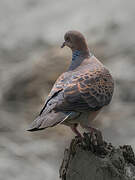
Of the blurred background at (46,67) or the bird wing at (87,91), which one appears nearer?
the bird wing at (87,91)

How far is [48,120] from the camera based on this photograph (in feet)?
22.6

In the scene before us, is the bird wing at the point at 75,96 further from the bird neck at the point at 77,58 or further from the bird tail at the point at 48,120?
the bird neck at the point at 77,58

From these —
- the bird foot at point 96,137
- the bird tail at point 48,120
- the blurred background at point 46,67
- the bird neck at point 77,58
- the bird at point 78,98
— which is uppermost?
the blurred background at point 46,67

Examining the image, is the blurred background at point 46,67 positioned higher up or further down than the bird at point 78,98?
higher up

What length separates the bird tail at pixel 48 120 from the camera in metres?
6.81

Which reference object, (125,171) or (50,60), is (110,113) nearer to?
(50,60)

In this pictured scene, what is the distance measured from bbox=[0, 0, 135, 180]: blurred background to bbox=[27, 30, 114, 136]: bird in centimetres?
301

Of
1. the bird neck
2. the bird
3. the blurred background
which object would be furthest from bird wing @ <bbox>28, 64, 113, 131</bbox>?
the blurred background

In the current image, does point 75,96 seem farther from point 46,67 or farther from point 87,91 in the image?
point 46,67

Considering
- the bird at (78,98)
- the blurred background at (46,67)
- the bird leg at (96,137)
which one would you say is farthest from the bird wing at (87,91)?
the blurred background at (46,67)

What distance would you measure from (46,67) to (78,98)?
16.8ft

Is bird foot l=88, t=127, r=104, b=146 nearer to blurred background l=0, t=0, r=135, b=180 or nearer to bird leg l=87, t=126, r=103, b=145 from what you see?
bird leg l=87, t=126, r=103, b=145

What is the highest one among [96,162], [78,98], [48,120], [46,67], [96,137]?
[46,67]

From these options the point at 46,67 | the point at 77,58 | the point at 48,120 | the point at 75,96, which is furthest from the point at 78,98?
the point at 46,67
